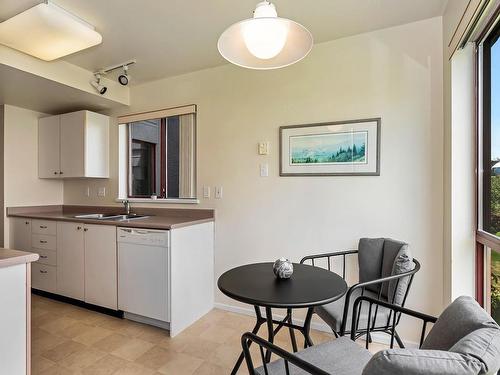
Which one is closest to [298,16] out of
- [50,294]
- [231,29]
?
[231,29]

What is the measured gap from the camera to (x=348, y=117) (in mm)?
2297

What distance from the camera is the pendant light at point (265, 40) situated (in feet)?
4.00

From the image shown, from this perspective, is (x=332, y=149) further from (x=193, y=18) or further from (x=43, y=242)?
(x=43, y=242)

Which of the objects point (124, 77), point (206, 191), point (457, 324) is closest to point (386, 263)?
point (457, 324)

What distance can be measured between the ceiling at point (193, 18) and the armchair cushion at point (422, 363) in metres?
2.03

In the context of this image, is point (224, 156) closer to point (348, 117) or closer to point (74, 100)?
point (348, 117)

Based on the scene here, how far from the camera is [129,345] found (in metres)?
2.17

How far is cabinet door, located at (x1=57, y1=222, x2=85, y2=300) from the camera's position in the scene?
282 cm

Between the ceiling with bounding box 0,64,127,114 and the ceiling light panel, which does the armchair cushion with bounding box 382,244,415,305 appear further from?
the ceiling with bounding box 0,64,127,114

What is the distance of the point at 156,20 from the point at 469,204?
2494 mm

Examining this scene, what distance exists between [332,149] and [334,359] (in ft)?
5.18

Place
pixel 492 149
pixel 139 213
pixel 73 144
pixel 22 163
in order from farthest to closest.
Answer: pixel 22 163
pixel 73 144
pixel 139 213
pixel 492 149

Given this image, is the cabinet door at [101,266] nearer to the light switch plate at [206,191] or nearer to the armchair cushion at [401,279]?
the light switch plate at [206,191]

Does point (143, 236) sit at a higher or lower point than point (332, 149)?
lower
